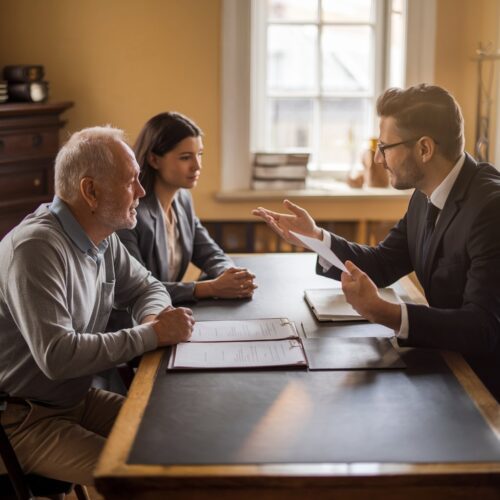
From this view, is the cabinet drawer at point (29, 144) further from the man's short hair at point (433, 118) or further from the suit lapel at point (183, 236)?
the man's short hair at point (433, 118)

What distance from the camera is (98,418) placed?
2199mm

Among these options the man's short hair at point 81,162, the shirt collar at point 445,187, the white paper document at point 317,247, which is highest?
the man's short hair at point 81,162

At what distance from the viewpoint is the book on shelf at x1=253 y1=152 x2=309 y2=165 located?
174 inches

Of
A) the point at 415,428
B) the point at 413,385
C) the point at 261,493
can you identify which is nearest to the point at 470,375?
the point at 413,385

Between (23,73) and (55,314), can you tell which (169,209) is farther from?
(23,73)

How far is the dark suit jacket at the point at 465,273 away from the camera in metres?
1.98

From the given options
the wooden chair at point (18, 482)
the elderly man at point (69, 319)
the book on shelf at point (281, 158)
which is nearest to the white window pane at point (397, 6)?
the book on shelf at point (281, 158)

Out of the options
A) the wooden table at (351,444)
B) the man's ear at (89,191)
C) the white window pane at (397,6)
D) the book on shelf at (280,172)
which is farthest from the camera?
the book on shelf at (280,172)

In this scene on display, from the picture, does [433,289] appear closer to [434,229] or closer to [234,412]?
[434,229]

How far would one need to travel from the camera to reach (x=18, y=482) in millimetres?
1892

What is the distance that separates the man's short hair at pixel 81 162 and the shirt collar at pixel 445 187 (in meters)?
0.95

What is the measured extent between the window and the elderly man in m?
2.21

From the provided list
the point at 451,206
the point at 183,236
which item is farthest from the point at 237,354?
the point at 183,236

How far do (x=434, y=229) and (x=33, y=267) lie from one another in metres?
1.14
